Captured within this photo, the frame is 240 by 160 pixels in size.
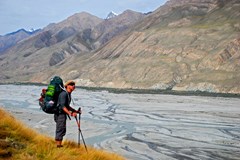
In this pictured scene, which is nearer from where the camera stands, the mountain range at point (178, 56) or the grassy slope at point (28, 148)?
the grassy slope at point (28, 148)

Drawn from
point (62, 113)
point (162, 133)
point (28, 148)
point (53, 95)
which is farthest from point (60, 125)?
point (162, 133)

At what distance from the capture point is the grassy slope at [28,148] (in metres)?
8.16

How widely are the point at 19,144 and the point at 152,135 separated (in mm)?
23239

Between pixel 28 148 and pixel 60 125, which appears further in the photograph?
pixel 60 125

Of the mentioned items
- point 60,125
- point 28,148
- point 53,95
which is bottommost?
point 28,148

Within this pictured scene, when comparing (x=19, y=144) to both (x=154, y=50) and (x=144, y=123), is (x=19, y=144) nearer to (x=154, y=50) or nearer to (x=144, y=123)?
(x=144, y=123)

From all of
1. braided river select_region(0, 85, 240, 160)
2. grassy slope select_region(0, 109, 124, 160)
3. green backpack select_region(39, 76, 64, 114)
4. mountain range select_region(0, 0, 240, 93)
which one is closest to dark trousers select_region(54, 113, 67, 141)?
green backpack select_region(39, 76, 64, 114)

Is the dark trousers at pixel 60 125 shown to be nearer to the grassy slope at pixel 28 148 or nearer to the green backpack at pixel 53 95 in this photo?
the green backpack at pixel 53 95

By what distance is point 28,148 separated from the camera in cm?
861

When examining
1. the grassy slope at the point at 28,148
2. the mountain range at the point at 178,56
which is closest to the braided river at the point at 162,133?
the grassy slope at the point at 28,148

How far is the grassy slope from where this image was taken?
321 inches

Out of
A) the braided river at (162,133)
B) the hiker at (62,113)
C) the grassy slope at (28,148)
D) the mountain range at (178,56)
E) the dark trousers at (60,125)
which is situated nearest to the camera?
the grassy slope at (28,148)

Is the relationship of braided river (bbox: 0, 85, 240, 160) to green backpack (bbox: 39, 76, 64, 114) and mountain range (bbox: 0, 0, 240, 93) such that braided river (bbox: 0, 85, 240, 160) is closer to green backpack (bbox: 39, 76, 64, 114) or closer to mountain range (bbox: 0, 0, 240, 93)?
green backpack (bbox: 39, 76, 64, 114)

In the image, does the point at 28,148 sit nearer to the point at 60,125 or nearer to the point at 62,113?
the point at 60,125
